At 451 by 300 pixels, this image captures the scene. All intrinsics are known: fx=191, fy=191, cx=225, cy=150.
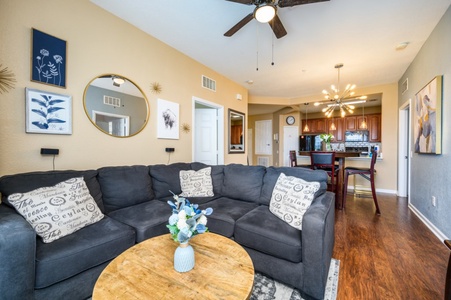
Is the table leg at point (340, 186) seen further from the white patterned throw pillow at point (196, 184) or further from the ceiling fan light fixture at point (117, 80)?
the ceiling fan light fixture at point (117, 80)

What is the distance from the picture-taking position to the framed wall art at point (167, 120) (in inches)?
120

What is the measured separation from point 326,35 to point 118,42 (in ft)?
9.52

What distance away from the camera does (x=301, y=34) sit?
276cm

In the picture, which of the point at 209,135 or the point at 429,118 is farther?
the point at 209,135

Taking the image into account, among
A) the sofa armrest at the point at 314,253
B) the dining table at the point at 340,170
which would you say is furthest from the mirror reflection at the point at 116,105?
the dining table at the point at 340,170

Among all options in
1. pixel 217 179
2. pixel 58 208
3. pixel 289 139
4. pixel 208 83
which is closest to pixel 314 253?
pixel 217 179

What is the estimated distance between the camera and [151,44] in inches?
115

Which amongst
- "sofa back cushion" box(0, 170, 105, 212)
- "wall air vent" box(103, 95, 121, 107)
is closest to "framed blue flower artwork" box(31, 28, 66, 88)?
"wall air vent" box(103, 95, 121, 107)

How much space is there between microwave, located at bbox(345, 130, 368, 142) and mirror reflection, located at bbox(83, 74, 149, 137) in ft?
21.7

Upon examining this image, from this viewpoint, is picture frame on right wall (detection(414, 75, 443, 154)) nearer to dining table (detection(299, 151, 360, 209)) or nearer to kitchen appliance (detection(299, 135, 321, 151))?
dining table (detection(299, 151, 360, 209))

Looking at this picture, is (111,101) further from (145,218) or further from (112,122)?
(145,218)

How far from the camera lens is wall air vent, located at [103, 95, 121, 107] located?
2391 mm

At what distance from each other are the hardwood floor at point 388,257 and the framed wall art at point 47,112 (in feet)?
9.94

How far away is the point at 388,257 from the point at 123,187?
9.69ft
